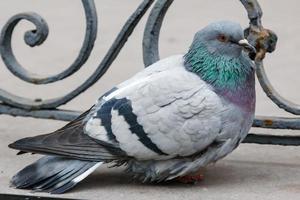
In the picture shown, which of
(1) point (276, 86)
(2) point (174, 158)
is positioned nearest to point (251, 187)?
(2) point (174, 158)

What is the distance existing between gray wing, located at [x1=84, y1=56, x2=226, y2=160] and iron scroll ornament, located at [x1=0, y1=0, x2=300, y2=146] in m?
0.38

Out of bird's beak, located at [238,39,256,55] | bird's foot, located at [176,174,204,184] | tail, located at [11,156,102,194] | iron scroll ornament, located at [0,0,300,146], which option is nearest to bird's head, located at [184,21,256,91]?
bird's beak, located at [238,39,256,55]

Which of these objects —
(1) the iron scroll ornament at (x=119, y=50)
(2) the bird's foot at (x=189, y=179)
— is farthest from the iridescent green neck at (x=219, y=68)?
(2) the bird's foot at (x=189, y=179)

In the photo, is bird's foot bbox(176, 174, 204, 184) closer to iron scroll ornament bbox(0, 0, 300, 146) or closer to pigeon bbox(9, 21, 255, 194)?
pigeon bbox(9, 21, 255, 194)

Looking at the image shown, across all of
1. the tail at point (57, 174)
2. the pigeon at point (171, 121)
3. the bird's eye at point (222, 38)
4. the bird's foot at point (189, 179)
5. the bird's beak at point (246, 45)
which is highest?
the bird's eye at point (222, 38)

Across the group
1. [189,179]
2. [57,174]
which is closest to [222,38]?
[189,179]

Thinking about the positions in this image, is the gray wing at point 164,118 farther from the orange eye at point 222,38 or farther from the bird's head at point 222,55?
the orange eye at point 222,38

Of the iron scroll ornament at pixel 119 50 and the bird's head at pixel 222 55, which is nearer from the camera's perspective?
the bird's head at pixel 222 55

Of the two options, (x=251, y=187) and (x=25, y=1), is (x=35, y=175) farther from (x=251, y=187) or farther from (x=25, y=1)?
(x=25, y=1)

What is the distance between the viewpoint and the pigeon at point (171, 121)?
13.6 feet

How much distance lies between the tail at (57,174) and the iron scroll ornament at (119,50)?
443 millimetres

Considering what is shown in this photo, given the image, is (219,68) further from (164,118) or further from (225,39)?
(164,118)

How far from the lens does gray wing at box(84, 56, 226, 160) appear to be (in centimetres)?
414

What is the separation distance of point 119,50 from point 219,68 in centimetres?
66
